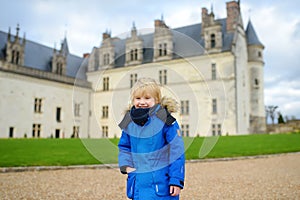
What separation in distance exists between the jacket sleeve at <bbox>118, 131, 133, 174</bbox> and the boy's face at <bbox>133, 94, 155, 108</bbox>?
0.91 ft

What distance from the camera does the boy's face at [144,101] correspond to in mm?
2334

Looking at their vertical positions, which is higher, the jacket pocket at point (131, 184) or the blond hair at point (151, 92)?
the blond hair at point (151, 92)

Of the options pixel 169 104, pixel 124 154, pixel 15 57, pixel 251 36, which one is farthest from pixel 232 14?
pixel 124 154

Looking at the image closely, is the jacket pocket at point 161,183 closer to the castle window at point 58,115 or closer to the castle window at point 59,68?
the castle window at point 58,115

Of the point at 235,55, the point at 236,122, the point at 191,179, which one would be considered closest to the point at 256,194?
the point at 191,179

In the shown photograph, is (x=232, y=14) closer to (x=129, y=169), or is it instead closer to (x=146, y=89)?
(x=146, y=89)

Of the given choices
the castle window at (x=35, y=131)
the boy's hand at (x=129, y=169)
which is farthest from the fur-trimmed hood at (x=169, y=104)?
the castle window at (x=35, y=131)

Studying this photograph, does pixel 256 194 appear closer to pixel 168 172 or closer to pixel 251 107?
pixel 168 172

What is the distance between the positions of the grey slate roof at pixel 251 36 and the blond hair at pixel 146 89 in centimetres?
2788

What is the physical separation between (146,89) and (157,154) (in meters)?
0.51

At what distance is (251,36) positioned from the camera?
2861 cm

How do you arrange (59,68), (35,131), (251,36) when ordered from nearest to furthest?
(35,131)
(59,68)
(251,36)

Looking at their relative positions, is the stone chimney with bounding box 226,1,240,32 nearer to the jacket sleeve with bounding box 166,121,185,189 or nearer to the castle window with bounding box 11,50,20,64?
the castle window with bounding box 11,50,20,64

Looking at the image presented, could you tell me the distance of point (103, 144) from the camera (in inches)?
117
